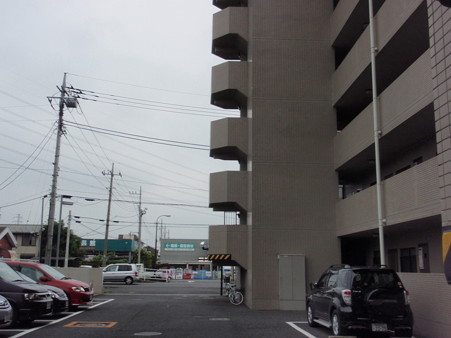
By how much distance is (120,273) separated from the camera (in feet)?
132

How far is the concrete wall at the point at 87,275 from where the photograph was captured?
24669mm

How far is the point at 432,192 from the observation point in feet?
40.9

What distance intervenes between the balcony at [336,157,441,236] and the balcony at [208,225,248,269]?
4830 millimetres

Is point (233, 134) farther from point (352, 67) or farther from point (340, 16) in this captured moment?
point (340, 16)

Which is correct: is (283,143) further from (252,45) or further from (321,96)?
(252,45)

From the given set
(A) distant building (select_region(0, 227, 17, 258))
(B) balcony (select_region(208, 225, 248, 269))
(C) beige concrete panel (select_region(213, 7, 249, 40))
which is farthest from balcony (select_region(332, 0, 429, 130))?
(A) distant building (select_region(0, 227, 17, 258))

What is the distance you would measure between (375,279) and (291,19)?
15027 millimetres

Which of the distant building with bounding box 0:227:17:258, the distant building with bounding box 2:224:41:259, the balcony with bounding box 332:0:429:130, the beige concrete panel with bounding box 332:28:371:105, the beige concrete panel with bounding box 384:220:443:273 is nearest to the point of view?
the balcony with bounding box 332:0:429:130

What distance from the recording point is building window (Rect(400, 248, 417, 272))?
1694 cm

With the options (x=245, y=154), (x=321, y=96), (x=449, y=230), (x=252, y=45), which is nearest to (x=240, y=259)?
(x=245, y=154)

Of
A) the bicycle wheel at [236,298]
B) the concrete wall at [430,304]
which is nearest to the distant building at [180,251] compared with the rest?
the bicycle wheel at [236,298]

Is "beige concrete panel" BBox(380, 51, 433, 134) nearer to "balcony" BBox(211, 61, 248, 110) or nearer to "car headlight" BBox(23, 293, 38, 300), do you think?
"balcony" BBox(211, 61, 248, 110)

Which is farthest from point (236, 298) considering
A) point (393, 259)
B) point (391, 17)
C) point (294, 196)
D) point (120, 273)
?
point (120, 273)

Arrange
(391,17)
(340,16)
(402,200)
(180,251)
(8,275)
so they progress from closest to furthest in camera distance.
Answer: (8,275)
(402,200)
(391,17)
(340,16)
(180,251)
